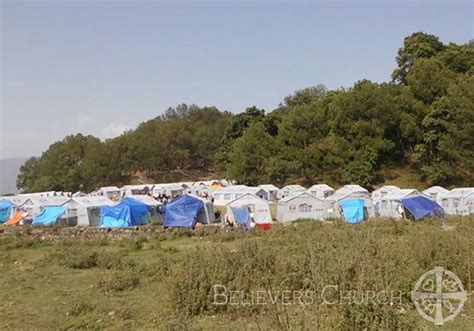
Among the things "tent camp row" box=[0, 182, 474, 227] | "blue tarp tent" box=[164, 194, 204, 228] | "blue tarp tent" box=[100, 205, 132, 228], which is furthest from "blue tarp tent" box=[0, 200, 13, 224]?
"blue tarp tent" box=[164, 194, 204, 228]

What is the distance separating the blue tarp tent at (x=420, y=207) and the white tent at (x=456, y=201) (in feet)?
8.72

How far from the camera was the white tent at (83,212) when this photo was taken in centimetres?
2716

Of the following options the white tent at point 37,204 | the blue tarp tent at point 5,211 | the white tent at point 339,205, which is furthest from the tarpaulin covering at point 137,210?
the blue tarp tent at point 5,211

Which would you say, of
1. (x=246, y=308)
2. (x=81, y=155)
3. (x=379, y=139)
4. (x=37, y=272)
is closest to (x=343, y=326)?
(x=246, y=308)

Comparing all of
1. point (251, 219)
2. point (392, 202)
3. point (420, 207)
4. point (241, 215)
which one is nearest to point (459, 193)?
point (392, 202)

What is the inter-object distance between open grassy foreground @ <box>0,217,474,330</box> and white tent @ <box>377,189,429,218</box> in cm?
1467

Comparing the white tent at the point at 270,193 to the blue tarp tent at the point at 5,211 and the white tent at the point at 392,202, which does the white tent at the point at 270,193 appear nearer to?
the white tent at the point at 392,202

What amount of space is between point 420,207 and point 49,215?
22.2 metres

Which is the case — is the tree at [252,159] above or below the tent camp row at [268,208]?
above

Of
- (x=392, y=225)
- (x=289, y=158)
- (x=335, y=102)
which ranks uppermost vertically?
(x=335, y=102)

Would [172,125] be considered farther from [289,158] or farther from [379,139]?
[379,139]

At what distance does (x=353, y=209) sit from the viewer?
26234 millimetres

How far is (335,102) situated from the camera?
47969mm

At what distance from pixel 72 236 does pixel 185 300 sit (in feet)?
55.4
